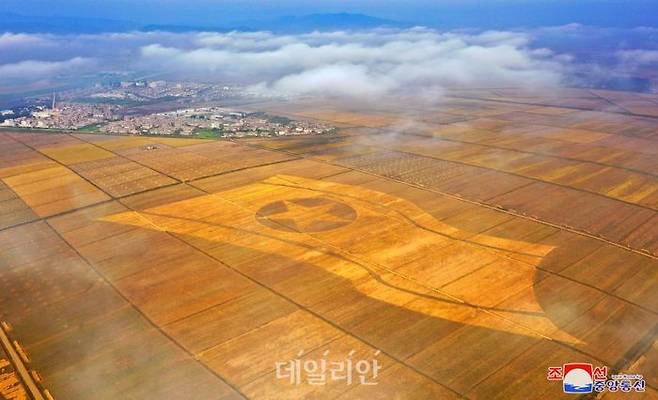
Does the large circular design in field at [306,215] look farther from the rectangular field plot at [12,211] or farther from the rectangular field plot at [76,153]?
the rectangular field plot at [76,153]

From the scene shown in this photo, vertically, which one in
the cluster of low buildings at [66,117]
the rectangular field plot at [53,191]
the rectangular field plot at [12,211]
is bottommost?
the rectangular field plot at [12,211]

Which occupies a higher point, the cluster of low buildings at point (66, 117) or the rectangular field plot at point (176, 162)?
the cluster of low buildings at point (66, 117)

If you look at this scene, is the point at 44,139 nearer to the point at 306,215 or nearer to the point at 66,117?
the point at 66,117

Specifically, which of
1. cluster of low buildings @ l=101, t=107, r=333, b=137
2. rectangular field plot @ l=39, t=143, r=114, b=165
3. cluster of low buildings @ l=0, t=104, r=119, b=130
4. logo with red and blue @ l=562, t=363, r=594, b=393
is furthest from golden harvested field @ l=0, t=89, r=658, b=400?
cluster of low buildings @ l=0, t=104, r=119, b=130

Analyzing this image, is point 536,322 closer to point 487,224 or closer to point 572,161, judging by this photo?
point 487,224

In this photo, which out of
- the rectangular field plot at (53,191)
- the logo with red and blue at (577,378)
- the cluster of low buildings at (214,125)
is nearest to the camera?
the logo with red and blue at (577,378)

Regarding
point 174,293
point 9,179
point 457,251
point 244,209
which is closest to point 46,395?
point 174,293

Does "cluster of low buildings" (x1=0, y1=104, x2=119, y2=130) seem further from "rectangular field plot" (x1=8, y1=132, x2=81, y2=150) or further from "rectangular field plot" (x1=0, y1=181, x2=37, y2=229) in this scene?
"rectangular field plot" (x1=0, y1=181, x2=37, y2=229)

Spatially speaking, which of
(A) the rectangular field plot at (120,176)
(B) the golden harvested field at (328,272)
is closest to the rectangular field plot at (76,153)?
(B) the golden harvested field at (328,272)
